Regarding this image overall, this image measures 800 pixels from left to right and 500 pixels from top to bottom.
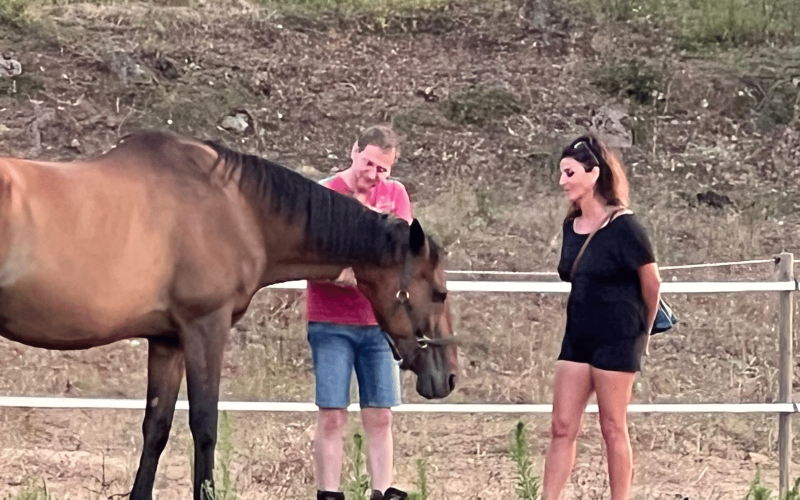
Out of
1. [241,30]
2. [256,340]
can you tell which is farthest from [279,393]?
[241,30]

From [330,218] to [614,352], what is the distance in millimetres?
1229


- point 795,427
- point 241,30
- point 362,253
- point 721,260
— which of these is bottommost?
point 795,427

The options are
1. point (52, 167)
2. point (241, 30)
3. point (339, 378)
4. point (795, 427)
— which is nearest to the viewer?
point (52, 167)

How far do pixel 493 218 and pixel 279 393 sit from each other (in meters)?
2.96

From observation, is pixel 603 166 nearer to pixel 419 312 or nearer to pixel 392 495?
pixel 419 312

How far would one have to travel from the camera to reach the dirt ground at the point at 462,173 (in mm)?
6742

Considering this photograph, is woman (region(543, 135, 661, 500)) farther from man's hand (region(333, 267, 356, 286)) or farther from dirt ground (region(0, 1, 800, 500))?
dirt ground (region(0, 1, 800, 500))

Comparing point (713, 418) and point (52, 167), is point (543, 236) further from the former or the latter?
point (52, 167)

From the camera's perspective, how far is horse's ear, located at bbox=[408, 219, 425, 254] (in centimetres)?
Result: 486

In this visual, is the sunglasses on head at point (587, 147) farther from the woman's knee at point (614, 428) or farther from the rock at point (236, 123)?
the rock at point (236, 123)

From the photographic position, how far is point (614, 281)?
458 cm

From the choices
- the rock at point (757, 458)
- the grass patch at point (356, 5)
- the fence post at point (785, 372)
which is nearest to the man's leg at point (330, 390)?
the fence post at point (785, 372)

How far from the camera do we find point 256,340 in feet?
26.8

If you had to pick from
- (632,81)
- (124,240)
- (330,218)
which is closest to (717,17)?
(632,81)
